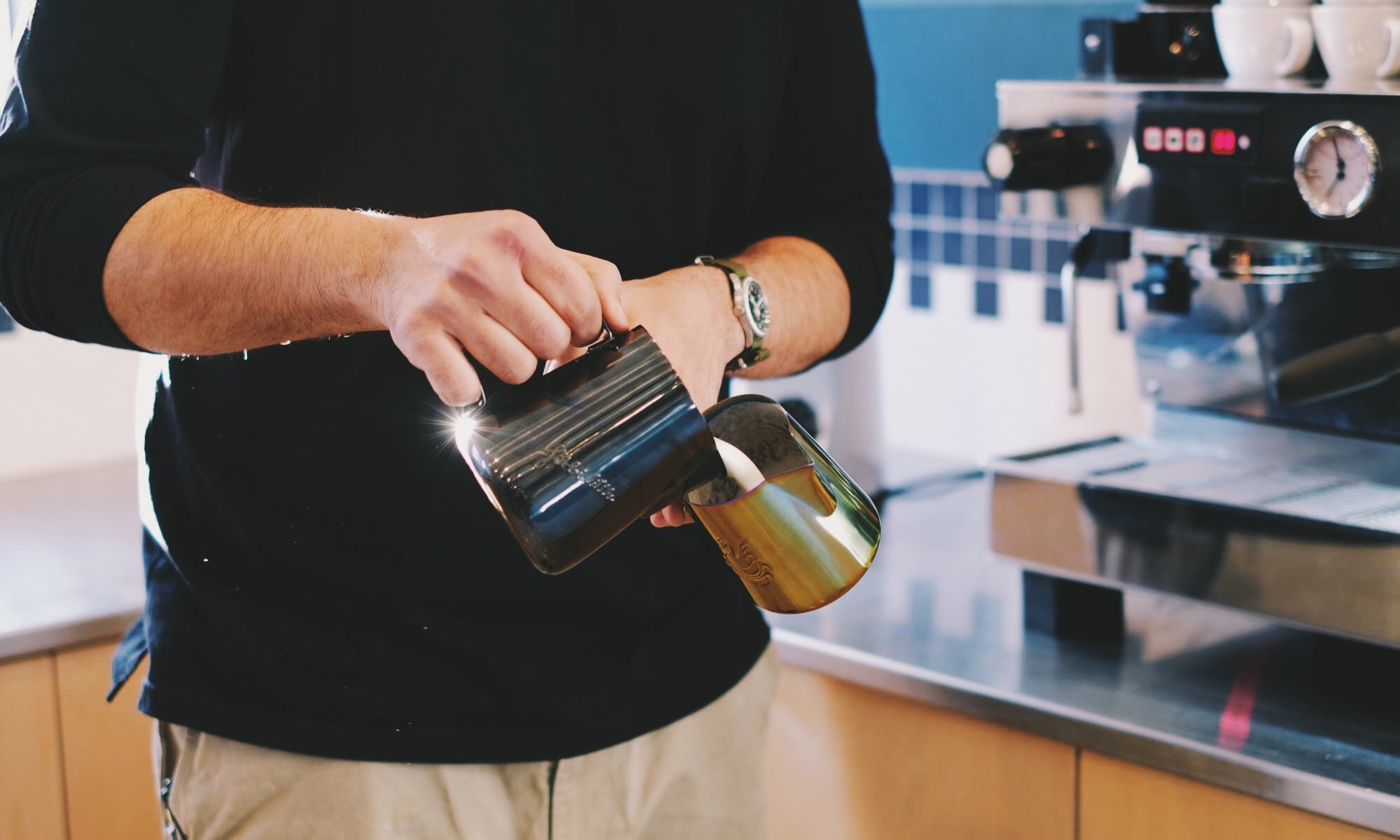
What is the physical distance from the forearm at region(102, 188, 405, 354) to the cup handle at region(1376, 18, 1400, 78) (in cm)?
75

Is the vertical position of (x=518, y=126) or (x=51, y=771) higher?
(x=518, y=126)

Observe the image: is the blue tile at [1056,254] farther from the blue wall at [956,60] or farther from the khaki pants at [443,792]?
the khaki pants at [443,792]

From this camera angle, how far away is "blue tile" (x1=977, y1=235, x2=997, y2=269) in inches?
71.4

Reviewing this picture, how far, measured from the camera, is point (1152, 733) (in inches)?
42.6

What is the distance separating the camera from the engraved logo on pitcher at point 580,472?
67cm

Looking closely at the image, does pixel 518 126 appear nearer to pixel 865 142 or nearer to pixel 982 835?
pixel 865 142

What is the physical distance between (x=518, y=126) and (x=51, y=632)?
825 millimetres

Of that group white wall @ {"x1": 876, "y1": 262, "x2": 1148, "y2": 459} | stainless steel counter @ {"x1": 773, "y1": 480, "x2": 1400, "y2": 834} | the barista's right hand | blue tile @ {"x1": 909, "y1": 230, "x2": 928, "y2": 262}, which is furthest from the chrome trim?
blue tile @ {"x1": 909, "y1": 230, "x2": 928, "y2": 262}

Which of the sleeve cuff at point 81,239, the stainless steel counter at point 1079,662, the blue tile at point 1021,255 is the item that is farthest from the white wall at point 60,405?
the sleeve cuff at point 81,239

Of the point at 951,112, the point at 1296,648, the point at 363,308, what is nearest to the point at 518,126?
the point at 363,308

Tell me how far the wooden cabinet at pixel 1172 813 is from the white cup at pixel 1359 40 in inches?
20.8

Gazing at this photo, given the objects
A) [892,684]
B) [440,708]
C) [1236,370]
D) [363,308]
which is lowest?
[892,684]

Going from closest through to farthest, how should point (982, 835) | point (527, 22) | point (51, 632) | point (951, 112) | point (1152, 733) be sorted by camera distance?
point (527, 22) → point (1152, 733) → point (982, 835) → point (51, 632) → point (951, 112)

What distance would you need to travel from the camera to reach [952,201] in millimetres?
1860
